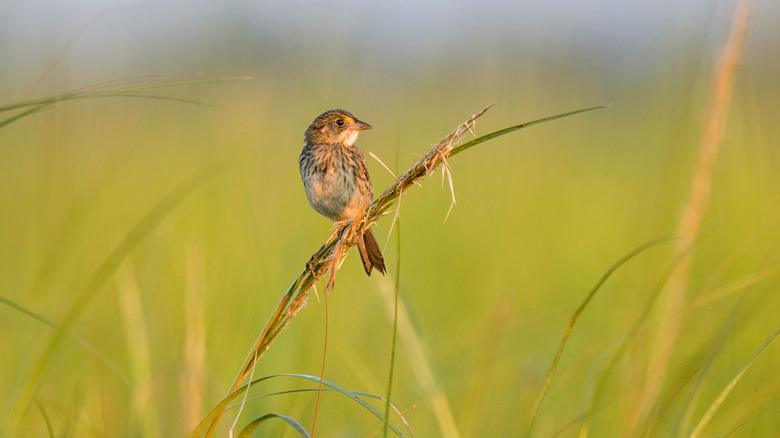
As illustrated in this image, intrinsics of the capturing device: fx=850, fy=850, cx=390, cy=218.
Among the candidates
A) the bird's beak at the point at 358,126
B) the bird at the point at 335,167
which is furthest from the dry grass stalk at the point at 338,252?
the bird's beak at the point at 358,126

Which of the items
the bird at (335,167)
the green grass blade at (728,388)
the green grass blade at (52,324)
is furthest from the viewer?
the bird at (335,167)

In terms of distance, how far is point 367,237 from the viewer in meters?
3.55

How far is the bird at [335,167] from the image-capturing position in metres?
3.83

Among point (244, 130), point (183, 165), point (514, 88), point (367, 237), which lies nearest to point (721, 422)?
point (367, 237)

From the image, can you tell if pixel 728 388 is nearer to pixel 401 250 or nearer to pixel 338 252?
pixel 338 252

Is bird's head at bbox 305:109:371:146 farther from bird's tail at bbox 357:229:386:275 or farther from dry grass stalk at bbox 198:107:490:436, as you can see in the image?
dry grass stalk at bbox 198:107:490:436

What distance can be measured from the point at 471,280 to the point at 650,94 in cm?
467

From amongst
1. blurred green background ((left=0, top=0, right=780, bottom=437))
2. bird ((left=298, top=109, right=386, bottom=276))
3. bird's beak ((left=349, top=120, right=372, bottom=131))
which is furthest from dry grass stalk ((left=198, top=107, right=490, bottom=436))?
bird's beak ((left=349, top=120, right=372, bottom=131))

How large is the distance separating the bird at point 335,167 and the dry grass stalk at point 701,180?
63.9 inches

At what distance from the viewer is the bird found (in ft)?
12.6

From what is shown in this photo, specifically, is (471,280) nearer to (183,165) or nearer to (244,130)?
(244,130)

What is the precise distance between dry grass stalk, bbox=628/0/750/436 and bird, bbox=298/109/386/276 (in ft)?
5.33

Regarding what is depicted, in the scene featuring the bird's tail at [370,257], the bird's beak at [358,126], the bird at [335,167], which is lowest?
the bird's tail at [370,257]

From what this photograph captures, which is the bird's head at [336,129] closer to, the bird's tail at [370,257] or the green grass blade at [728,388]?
the bird's tail at [370,257]
